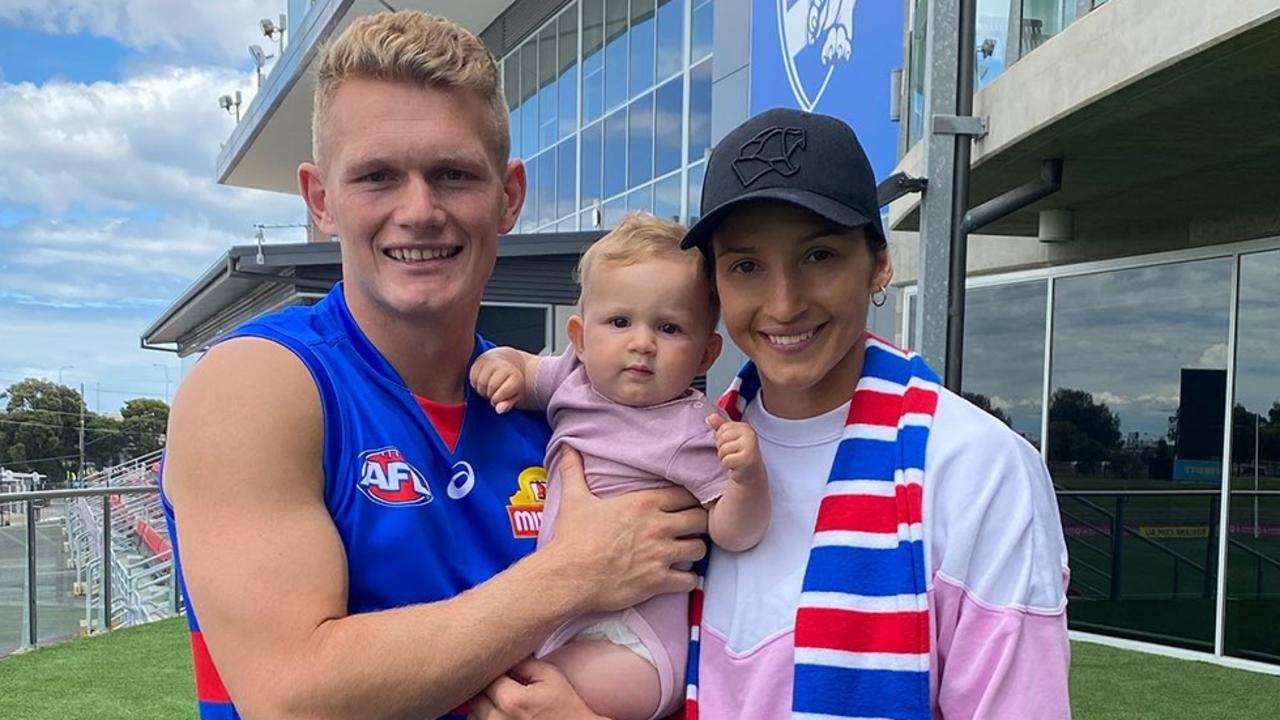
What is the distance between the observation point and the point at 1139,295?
8.66 metres

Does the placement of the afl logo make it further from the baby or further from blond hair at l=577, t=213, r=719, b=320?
blond hair at l=577, t=213, r=719, b=320

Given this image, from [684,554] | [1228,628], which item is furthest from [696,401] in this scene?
[1228,628]

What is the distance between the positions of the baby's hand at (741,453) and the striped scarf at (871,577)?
0.13m

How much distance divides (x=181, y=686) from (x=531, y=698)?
6851 mm

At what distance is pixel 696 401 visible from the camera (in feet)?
7.25

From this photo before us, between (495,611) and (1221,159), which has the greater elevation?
(1221,159)

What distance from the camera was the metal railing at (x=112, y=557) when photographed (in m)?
8.97

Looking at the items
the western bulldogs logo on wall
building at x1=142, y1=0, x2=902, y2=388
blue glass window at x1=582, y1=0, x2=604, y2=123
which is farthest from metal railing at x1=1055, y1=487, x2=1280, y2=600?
blue glass window at x1=582, y1=0, x2=604, y2=123

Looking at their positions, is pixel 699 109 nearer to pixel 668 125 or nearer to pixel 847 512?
pixel 668 125

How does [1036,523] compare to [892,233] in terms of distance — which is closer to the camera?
[1036,523]

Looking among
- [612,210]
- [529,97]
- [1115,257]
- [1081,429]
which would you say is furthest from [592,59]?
[1081,429]

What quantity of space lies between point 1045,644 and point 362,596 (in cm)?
117

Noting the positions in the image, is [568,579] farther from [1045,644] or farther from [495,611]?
[1045,644]

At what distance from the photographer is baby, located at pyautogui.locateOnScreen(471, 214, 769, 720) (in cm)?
202
